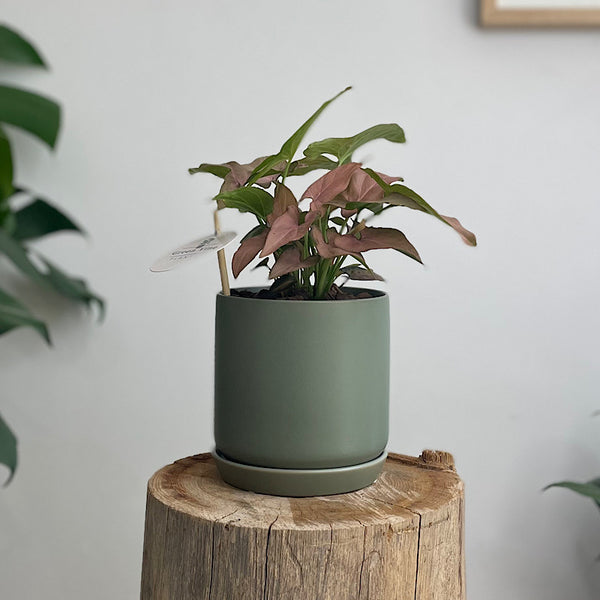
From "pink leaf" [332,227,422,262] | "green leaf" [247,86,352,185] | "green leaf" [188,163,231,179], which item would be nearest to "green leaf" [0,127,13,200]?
"green leaf" [188,163,231,179]

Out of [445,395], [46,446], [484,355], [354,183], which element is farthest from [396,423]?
[354,183]

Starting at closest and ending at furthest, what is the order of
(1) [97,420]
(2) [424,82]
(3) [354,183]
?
1. (3) [354,183]
2. (2) [424,82]
3. (1) [97,420]

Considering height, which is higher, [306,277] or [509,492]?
[306,277]

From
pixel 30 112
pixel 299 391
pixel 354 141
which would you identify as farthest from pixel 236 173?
pixel 30 112

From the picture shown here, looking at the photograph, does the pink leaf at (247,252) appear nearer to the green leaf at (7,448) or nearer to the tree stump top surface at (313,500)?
the tree stump top surface at (313,500)

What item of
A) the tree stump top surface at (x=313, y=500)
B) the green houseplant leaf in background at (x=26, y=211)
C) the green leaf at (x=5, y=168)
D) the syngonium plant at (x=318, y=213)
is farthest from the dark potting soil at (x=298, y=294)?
the green leaf at (x=5, y=168)

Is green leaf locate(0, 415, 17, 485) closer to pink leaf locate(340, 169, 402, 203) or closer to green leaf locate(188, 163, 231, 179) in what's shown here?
green leaf locate(188, 163, 231, 179)

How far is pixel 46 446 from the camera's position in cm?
166

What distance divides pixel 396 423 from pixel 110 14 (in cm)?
105

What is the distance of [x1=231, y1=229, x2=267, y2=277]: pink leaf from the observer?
0.84m

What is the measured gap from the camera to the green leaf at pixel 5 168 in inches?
55.2

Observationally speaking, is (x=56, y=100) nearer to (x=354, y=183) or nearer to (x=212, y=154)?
(x=212, y=154)

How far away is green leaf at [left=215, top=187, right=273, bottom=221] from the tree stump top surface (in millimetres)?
329

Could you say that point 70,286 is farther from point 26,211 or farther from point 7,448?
point 7,448
